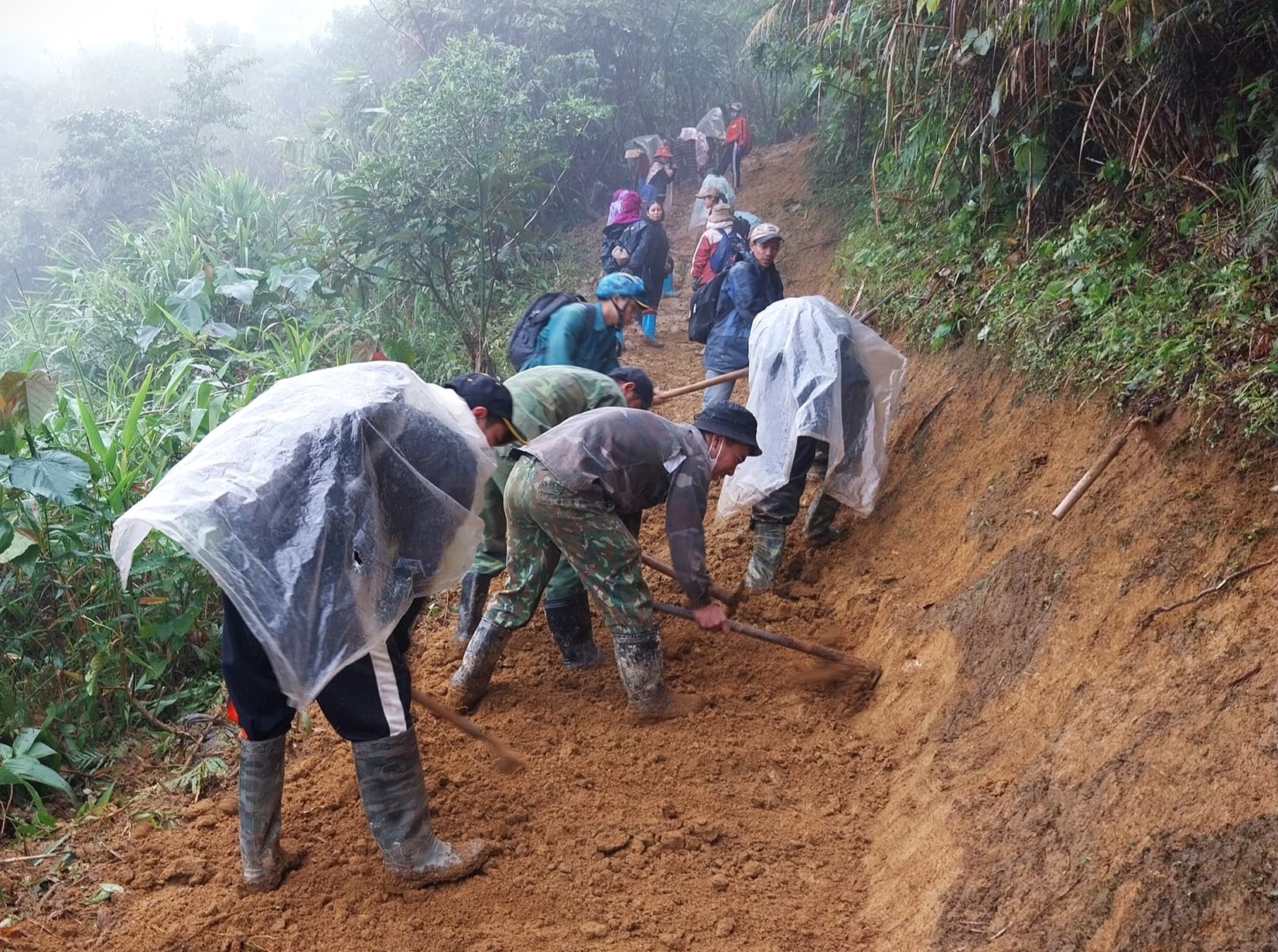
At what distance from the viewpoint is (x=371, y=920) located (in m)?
3.04

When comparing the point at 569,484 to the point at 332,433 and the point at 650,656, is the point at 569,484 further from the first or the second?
the point at 332,433

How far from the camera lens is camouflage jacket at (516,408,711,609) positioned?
380 centimetres

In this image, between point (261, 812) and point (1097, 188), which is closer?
point (261, 812)

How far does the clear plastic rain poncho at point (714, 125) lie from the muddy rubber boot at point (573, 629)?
41.9 feet

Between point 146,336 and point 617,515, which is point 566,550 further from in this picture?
point 146,336

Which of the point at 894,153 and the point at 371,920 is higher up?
the point at 894,153

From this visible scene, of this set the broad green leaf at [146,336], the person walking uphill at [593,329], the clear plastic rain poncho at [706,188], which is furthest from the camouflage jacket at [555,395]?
the broad green leaf at [146,336]

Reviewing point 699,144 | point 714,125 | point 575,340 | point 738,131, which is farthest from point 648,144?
point 575,340

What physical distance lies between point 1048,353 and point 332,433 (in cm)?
355

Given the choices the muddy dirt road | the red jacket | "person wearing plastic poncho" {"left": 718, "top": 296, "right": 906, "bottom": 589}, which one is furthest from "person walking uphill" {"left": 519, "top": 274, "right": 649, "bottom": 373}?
the red jacket

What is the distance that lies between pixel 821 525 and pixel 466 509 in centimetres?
289

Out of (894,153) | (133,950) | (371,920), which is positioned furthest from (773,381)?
(133,950)

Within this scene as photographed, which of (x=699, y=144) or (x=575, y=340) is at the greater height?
(x=575, y=340)

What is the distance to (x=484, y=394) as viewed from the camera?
3.82 m
